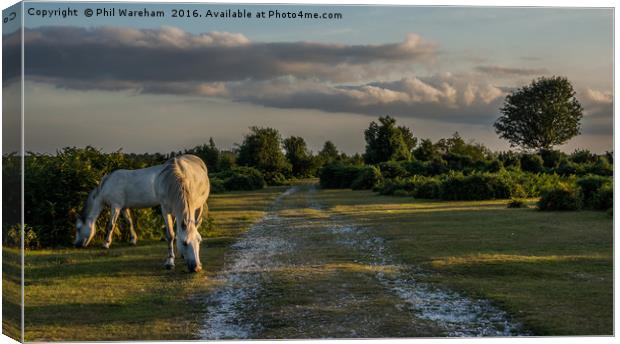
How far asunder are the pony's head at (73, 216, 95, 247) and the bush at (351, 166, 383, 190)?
21.0 metres

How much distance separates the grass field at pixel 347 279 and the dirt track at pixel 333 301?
0.04 metres

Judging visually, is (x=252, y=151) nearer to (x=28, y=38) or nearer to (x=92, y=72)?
(x=92, y=72)

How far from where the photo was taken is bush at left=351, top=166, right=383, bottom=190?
111 feet

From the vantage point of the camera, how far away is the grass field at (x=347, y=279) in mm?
8461

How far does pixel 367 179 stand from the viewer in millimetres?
34750

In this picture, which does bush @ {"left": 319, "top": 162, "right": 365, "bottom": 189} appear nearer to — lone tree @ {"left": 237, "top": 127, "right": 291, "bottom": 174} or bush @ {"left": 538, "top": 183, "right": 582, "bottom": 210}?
lone tree @ {"left": 237, "top": 127, "right": 291, "bottom": 174}

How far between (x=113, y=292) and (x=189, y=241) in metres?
1.45

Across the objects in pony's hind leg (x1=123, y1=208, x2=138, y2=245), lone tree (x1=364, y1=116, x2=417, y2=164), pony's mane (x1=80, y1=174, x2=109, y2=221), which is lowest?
pony's hind leg (x1=123, y1=208, x2=138, y2=245)

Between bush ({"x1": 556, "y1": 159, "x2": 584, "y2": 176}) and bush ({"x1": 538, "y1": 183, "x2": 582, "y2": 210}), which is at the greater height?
Result: bush ({"x1": 556, "y1": 159, "x2": 584, "y2": 176})

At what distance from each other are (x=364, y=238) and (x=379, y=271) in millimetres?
4425

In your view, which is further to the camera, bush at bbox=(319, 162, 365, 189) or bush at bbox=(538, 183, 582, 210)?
bush at bbox=(319, 162, 365, 189)

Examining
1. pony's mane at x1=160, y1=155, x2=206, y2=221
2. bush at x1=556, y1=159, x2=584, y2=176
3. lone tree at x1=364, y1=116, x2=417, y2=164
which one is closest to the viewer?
pony's mane at x1=160, y1=155, x2=206, y2=221

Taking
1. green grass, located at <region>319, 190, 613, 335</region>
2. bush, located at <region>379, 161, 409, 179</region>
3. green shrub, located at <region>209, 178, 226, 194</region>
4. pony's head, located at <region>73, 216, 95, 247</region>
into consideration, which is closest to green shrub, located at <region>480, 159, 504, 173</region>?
bush, located at <region>379, 161, 409, 179</region>

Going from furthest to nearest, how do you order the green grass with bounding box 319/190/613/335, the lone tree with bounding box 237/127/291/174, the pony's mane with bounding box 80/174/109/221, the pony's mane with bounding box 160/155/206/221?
the lone tree with bounding box 237/127/291/174 < the pony's mane with bounding box 80/174/109/221 < the pony's mane with bounding box 160/155/206/221 < the green grass with bounding box 319/190/613/335
